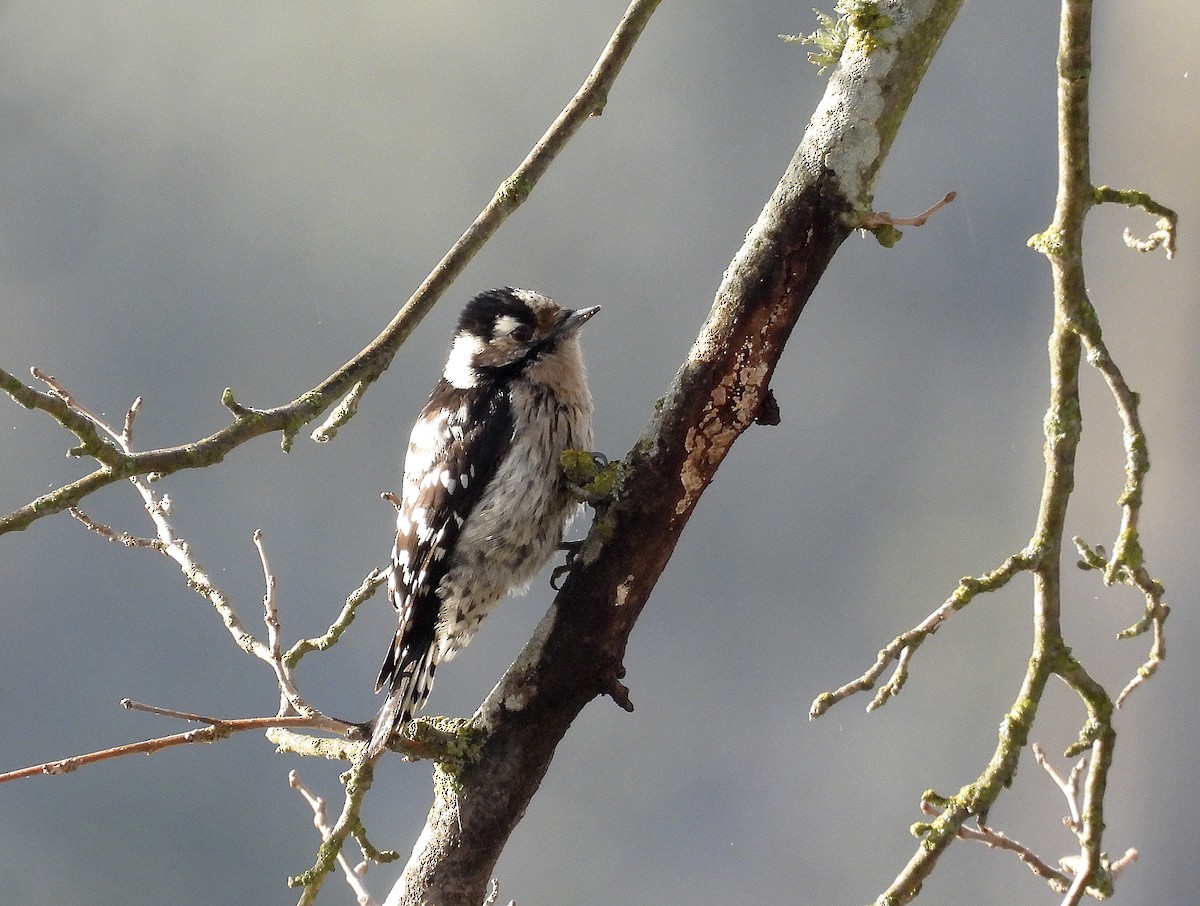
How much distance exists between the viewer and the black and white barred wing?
220cm

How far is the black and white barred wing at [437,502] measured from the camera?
2195 millimetres

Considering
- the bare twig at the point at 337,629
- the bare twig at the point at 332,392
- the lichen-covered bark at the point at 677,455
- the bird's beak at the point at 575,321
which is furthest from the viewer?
the bird's beak at the point at 575,321

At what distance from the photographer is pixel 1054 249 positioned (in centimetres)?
154

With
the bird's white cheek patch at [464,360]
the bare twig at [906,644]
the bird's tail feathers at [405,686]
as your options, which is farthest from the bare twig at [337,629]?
the bare twig at [906,644]

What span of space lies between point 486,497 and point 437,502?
4.0 inches

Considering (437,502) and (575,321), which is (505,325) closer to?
(575,321)

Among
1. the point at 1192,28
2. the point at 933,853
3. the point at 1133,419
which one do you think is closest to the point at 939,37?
the point at 1133,419

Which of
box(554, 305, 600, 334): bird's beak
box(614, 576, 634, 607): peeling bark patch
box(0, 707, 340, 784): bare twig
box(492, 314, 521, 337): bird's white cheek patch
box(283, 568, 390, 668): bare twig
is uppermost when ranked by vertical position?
box(492, 314, 521, 337): bird's white cheek patch

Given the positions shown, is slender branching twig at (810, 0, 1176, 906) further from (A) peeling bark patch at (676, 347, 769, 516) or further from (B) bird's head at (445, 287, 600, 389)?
(B) bird's head at (445, 287, 600, 389)

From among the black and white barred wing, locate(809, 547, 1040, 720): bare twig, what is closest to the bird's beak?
the black and white barred wing

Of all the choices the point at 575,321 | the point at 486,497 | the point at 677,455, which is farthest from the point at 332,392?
the point at 575,321

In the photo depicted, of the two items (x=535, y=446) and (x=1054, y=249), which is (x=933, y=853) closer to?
(x=1054, y=249)

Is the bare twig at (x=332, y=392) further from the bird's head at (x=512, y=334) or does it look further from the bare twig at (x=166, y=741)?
the bird's head at (x=512, y=334)

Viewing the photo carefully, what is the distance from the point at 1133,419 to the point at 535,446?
3.70 feet
